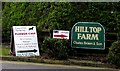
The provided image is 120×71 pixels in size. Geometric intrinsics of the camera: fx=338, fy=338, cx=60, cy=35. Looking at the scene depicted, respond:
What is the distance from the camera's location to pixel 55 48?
43.6ft

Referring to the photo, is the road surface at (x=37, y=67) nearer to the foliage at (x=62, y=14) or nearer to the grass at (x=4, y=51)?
the grass at (x=4, y=51)

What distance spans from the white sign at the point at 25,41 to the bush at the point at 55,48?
0.58m

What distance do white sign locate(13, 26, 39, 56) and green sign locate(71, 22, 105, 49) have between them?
160 centimetres

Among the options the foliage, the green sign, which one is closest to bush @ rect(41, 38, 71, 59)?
the green sign

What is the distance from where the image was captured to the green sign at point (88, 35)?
541 inches

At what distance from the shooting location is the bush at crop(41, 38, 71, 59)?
1328cm

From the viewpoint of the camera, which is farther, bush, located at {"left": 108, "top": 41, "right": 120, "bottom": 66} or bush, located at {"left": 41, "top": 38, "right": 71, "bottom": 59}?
bush, located at {"left": 41, "top": 38, "right": 71, "bottom": 59}

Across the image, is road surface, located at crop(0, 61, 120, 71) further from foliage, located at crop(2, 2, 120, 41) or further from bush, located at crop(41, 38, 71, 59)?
foliage, located at crop(2, 2, 120, 41)

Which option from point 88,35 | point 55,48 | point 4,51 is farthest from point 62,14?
point 4,51

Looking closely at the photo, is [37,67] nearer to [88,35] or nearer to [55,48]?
[55,48]

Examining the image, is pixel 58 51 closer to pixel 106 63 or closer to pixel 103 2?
pixel 106 63

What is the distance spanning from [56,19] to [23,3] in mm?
2270

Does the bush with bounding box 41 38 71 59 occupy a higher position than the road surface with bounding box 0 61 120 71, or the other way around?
the bush with bounding box 41 38 71 59

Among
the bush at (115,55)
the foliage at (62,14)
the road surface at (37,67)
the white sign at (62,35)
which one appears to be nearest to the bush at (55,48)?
the white sign at (62,35)
